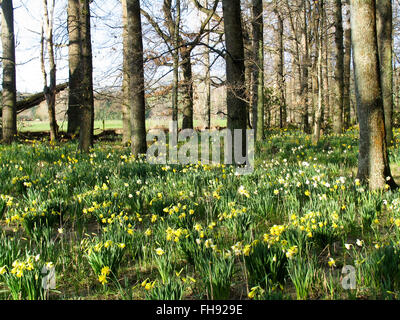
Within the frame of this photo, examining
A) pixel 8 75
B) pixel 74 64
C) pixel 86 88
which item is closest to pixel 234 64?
pixel 86 88

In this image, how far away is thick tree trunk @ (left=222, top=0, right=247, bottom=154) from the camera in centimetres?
610

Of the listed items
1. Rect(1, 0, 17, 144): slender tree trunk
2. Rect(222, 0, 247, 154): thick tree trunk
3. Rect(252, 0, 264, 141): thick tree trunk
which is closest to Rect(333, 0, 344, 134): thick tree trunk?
Rect(252, 0, 264, 141): thick tree trunk

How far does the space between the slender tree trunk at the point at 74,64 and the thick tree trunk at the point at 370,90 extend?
8.41 metres

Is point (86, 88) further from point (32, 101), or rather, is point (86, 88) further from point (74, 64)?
point (32, 101)

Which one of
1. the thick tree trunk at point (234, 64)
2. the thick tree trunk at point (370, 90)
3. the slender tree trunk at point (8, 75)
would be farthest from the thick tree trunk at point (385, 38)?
the slender tree trunk at point (8, 75)

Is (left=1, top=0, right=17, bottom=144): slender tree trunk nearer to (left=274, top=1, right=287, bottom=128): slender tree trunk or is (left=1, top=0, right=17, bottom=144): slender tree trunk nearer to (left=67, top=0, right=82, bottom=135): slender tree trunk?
(left=67, top=0, right=82, bottom=135): slender tree trunk

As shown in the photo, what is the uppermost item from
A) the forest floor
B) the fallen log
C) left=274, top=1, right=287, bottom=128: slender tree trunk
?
left=274, top=1, right=287, bottom=128: slender tree trunk

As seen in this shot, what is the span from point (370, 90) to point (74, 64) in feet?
34.4

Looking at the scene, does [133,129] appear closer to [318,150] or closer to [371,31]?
[318,150]

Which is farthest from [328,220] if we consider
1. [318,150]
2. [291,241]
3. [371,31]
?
[318,150]

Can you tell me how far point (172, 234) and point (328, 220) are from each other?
4.54 ft

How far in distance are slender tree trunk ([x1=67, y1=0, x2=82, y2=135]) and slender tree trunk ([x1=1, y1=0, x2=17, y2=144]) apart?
1840 mm

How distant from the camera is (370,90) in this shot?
4355 mm
